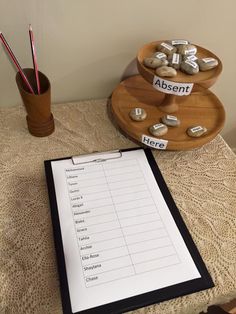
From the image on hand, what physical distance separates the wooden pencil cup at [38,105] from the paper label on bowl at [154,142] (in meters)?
0.21

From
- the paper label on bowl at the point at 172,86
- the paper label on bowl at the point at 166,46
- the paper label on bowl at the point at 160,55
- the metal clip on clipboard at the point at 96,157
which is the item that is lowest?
the metal clip on clipboard at the point at 96,157

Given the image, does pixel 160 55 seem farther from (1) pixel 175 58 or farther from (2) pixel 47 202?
(2) pixel 47 202

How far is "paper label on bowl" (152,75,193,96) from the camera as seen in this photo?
1.82ft

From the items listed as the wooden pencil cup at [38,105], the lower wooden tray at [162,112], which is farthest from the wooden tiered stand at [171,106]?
the wooden pencil cup at [38,105]

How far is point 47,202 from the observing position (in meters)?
0.54

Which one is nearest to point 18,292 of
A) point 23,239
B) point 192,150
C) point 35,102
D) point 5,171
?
point 23,239

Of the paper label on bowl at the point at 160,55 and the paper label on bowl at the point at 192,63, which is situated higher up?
the paper label on bowl at the point at 192,63

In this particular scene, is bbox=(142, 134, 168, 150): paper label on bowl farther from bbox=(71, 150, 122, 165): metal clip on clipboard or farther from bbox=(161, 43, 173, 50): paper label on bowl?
bbox=(161, 43, 173, 50): paper label on bowl

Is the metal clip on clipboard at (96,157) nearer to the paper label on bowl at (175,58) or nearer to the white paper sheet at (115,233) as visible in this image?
the white paper sheet at (115,233)

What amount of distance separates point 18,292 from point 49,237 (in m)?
0.09

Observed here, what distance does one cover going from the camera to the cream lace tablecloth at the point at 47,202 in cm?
44

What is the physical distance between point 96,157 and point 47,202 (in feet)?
0.45

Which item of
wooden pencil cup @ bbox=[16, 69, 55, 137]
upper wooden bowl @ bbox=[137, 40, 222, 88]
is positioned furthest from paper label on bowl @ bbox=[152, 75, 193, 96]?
wooden pencil cup @ bbox=[16, 69, 55, 137]

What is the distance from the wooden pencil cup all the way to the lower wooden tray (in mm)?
152
